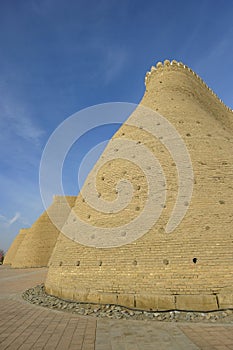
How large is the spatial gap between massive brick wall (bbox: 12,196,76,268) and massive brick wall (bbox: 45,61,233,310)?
16052 mm

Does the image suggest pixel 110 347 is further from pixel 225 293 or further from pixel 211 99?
pixel 211 99

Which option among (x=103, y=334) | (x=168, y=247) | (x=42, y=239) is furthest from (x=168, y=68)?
(x=42, y=239)

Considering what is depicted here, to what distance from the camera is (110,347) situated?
4.20 meters

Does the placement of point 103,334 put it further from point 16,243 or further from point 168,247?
point 16,243

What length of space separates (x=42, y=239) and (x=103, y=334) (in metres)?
20.4

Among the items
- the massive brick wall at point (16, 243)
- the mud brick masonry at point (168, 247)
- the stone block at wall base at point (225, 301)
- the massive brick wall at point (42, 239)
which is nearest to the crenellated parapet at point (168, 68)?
the mud brick masonry at point (168, 247)

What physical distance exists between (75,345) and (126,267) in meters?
2.60

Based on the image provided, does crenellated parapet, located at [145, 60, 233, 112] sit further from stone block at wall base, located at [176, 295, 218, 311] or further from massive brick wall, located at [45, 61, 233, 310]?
stone block at wall base, located at [176, 295, 218, 311]

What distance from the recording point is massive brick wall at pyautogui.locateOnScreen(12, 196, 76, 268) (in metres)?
Answer: 23.6

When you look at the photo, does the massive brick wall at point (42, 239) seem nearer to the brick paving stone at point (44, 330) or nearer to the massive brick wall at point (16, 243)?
the massive brick wall at point (16, 243)

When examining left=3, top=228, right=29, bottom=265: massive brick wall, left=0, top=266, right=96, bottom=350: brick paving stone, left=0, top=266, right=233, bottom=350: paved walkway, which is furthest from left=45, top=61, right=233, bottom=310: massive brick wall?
left=3, top=228, right=29, bottom=265: massive brick wall

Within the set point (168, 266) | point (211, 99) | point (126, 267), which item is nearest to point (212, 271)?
point (168, 266)

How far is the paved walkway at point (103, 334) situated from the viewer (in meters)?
4.22

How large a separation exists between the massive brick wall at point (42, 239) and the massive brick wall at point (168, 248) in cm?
1605
